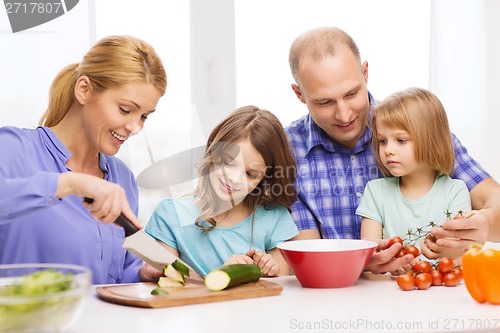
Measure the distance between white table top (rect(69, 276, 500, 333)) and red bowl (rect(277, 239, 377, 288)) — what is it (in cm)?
4

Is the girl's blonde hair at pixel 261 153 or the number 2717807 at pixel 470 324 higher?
the girl's blonde hair at pixel 261 153

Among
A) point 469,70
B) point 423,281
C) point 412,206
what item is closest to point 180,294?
point 423,281

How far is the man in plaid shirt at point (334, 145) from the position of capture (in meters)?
2.04

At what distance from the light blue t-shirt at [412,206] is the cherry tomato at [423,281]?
48 centimetres

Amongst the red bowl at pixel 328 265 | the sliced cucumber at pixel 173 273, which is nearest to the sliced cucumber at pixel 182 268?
the sliced cucumber at pixel 173 273

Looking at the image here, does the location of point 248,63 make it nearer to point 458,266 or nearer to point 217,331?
point 458,266

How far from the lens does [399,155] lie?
6.48 ft

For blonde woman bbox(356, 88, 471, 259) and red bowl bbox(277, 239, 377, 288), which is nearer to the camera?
red bowl bbox(277, 239, 377, 288)

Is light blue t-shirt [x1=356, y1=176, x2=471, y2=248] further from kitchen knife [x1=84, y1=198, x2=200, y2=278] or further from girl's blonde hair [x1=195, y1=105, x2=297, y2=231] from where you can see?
kitchen knife [x1=84, y1=198, x2=200, y2=278]

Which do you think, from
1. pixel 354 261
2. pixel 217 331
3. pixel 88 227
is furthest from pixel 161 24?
pixel 217 331

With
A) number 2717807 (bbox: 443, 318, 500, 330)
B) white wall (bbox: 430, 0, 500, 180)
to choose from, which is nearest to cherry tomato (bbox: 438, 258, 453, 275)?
number 2717807 (bbox: 443, 318, 500, 330)

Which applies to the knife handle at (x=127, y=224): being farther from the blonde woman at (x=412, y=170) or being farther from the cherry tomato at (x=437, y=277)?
the blonde woman at (x=412, y=170)

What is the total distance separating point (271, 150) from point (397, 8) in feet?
5.11

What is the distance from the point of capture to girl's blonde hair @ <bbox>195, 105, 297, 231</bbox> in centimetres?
198
